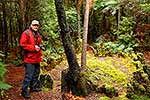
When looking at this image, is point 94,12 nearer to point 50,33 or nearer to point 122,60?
point 50,33

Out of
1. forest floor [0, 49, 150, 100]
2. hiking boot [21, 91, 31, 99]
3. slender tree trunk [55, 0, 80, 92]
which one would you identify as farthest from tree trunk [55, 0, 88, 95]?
hiking boot [21, 91, 31, 99]

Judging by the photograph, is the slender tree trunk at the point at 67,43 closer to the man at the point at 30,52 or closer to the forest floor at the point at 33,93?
the forest floor at the point at 33,93

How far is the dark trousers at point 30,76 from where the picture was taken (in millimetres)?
7840

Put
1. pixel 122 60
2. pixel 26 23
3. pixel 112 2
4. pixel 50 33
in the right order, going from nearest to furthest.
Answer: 1. pixel 26 23
2. pixel 122 60
3. pixel 50 33
4. pixel 112 2

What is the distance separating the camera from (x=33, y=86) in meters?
8.31

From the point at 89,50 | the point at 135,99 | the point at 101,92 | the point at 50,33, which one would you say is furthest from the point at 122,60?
the point at 135,99

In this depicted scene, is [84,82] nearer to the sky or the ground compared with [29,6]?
nearer to the ground

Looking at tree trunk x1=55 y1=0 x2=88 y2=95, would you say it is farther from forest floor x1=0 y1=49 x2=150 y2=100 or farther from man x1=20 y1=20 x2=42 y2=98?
man x1=20 y1=20 x2=42 y2=98

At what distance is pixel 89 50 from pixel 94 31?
3.28 meters

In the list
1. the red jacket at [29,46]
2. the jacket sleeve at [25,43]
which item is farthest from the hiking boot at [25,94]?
the jacket sleeve at [25,43]

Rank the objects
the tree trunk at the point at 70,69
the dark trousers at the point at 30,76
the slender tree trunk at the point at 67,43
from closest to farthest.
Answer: the slender tree trunk at the point at 67,43 → the tree trunk at the point at 70,69 → the dark trousers at the point at 30,76

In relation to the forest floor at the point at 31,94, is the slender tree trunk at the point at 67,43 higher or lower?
higher

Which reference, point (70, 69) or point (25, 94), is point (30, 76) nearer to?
point (25, 94)

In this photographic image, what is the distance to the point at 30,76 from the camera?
7879mm
